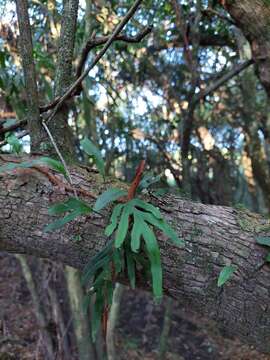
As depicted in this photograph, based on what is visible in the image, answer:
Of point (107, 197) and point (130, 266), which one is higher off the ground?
point (107, 197)

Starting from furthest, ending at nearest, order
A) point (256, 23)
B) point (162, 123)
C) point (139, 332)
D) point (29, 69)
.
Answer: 1. point (139, 332)
2. point (162, 123)
3. point (256, 23)
4. point (29, 69)

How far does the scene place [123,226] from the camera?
3.81 feet

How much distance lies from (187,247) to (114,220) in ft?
0.94

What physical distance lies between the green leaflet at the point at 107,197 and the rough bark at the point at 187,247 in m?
0.10

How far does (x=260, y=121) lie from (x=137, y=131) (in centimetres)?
129

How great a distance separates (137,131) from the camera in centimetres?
473

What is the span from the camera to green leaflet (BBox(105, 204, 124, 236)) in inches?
45.7

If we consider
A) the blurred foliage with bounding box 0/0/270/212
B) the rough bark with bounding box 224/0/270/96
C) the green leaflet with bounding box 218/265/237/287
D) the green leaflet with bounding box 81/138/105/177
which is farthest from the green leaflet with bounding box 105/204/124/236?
the blurred foliage with bounding box 0/0/270/212

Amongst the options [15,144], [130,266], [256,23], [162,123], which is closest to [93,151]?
[15,144]

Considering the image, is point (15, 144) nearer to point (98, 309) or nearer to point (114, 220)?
point (114, 220)

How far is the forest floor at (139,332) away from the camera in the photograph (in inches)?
192

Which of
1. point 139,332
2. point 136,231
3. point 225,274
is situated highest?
point 136,231

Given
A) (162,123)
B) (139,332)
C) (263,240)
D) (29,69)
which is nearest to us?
(263,240)

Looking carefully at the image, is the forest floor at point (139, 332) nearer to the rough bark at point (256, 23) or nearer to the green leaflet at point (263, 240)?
the rough bark at point (256, 23)
